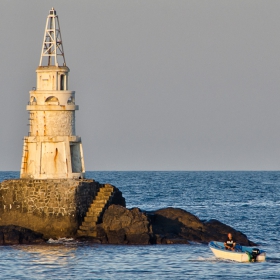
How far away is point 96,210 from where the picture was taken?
45.6 meters

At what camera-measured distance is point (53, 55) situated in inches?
1870

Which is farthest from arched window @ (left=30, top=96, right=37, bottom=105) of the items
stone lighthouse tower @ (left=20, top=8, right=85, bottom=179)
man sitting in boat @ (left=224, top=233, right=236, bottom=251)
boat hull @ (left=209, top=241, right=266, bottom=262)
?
man sitting in boat @ (left=224, top=233, right=236, bottom=251)

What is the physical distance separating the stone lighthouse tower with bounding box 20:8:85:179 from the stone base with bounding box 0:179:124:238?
4.21 feet

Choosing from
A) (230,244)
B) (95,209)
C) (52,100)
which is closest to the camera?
(230,244)

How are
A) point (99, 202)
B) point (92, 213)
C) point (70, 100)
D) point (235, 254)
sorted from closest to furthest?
point (235, 254)
point (92, 213)
point (99, 202)
point (70, 100)

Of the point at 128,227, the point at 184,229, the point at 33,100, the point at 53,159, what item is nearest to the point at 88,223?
the point at 128,227

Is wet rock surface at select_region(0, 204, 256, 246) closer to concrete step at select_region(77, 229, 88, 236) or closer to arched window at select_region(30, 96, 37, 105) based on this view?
concrete step at select_region(77, 229, 88, 236)

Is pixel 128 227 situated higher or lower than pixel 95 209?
lower

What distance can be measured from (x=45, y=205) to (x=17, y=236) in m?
2.01

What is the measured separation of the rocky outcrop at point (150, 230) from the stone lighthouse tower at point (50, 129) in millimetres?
3646

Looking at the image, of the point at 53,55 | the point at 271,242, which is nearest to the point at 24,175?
the point at 53,55

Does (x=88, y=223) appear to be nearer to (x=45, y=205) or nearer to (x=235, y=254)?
(x=45, y=205)

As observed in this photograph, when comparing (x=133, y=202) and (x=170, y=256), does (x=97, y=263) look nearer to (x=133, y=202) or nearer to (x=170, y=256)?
(x=170, y=256)

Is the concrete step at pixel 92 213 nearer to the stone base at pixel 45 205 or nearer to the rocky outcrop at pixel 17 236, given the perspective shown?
the stone base at pixel 45 205
